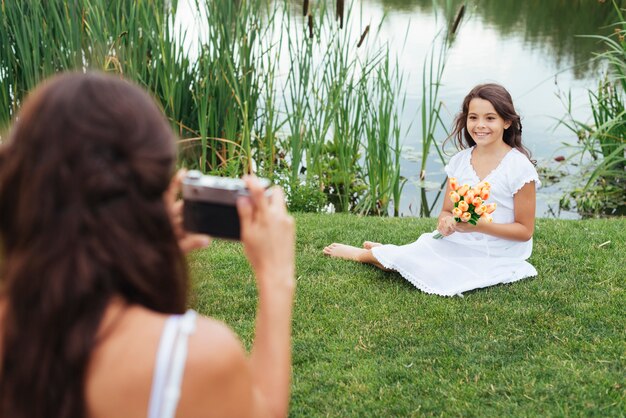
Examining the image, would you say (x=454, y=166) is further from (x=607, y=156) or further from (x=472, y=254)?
(x=607, y=156)

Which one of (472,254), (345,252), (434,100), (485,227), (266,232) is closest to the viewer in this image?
(266,232)

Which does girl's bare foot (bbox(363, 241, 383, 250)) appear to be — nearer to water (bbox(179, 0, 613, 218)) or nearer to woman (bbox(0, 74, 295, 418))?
Answer: water (bbox(179, 0, 613, 218))

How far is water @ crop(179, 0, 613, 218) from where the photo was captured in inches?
231

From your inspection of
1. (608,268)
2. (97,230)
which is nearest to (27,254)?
(97,230)

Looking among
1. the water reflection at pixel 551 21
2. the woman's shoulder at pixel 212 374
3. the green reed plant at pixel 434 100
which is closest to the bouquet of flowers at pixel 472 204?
the green reed plant at pixel 434 100

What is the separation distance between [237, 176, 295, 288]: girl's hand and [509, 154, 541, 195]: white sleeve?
223 cm

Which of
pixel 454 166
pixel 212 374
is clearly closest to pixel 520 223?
pixel 454 166

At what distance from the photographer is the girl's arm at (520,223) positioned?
325 cm

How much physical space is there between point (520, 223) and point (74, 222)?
2.61m

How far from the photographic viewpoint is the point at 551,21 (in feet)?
29.9

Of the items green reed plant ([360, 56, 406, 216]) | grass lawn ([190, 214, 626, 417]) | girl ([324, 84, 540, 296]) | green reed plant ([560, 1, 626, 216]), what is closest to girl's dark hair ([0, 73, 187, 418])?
grass lawn ([190, 214, 626, 417])

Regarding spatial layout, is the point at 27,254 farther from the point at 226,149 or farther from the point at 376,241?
the point at 226,149

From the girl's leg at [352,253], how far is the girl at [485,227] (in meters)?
0.03

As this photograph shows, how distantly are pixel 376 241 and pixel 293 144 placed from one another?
2.84 feet
